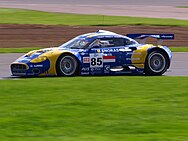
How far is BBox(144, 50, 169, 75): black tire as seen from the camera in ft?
62.9

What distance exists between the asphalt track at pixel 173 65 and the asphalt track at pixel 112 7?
1732cm

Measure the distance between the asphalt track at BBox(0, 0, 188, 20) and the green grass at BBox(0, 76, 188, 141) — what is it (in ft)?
91.7

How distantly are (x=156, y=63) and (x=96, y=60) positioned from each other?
72.0 inches

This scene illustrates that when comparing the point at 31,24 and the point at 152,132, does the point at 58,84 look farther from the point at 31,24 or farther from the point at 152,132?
the point at 31,24

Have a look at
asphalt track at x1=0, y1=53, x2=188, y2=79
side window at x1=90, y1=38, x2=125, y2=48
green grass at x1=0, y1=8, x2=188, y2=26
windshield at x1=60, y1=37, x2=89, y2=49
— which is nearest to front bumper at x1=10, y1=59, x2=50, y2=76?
asphalt track at x1=0, y1=53, x2=188, y2=79

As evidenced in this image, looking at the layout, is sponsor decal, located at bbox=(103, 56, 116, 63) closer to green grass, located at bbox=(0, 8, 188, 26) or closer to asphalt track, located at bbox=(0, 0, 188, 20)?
green grass, located at bbox=(0, 8, 188, 26)

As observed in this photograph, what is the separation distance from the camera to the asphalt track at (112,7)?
1741 inches

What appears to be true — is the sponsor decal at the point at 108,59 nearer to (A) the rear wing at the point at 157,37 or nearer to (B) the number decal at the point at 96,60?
(B) the number decal at the point at 96,60

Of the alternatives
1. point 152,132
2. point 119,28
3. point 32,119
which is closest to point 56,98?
point 32,119

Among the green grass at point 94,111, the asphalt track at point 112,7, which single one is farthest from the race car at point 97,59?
the asphalt track at point 112,7

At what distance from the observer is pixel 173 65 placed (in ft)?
72.5

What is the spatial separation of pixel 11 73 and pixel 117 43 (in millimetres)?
3048

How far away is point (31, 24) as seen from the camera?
1433 inches

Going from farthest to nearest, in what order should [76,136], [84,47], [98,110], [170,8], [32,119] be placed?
1. [170,8]
2. [84,47]
3. [98,110]
4. [32,119]
5. [76,136]
